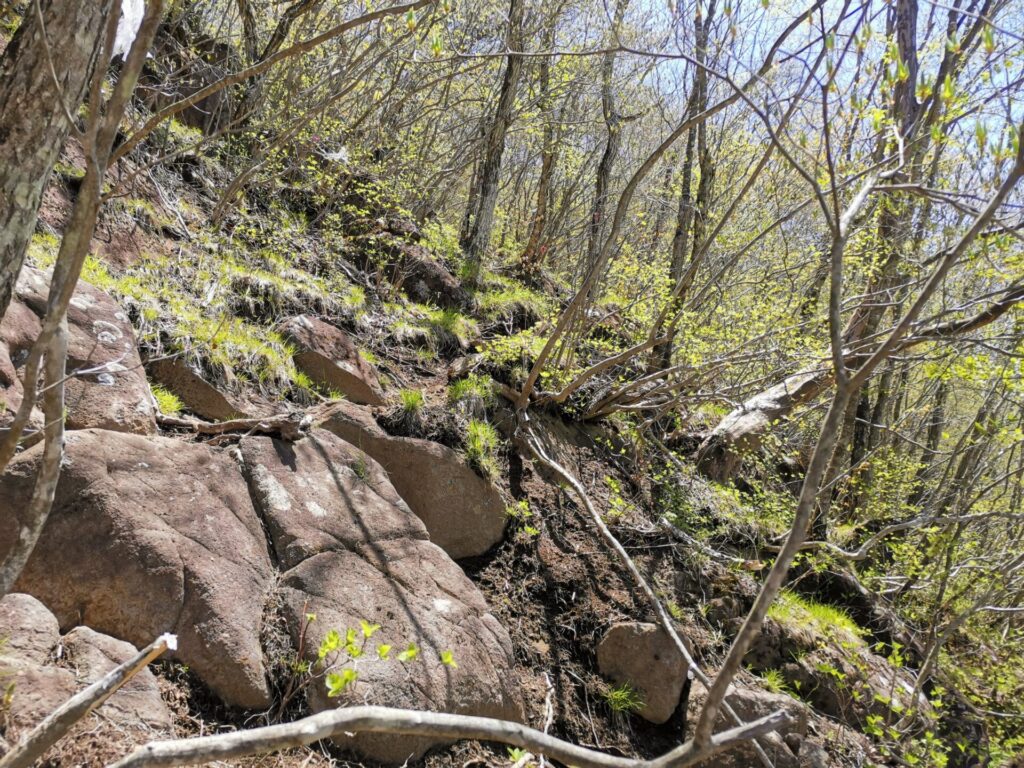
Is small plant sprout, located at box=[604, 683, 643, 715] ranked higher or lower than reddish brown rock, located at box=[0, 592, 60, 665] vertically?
lower

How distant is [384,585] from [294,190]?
20.3 feet

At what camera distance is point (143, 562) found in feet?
10.1

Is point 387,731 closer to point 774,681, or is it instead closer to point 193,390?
point 193,390

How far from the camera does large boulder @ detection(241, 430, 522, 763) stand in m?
3.41

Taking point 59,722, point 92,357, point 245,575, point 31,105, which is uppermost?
point 31,105

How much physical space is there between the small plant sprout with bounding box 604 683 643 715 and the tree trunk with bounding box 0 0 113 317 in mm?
4244

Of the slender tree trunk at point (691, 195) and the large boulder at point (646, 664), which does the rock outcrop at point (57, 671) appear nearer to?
the large boulder at point (646, 664)

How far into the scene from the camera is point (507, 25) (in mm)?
9086

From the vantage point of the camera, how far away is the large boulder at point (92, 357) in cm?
355

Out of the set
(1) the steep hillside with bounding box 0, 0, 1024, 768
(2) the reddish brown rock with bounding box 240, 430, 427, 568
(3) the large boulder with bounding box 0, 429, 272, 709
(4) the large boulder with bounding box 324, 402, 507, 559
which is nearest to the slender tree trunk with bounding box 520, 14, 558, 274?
(1) the steep hillside with bounding box 0, 0, 1024, 768

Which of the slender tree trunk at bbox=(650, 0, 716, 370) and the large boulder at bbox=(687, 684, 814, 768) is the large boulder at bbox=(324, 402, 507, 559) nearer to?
the large boulder at bbox=(687, 684, 814, 768)

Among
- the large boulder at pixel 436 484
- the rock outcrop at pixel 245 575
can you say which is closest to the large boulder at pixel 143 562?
the rock outcrop at pixel 245 575

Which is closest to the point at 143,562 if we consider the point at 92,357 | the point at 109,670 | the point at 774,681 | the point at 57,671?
the point at 109,670

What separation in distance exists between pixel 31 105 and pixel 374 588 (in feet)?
9.34
